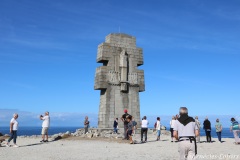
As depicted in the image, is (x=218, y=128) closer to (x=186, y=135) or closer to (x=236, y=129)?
(x=236, y=129)

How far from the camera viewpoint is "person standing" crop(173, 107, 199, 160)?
24.9ft

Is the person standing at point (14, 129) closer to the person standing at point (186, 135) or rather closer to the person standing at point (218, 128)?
the person standing at point (186, 135)

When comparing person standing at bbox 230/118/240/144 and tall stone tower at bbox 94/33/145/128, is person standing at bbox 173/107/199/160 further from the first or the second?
tall stone tower at bbox 94/33/145/128

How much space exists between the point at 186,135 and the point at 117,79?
18.7 metres

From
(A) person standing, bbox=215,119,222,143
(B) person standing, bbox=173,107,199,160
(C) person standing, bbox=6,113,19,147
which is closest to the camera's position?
(B) person standing, bbox=173,107,199,160

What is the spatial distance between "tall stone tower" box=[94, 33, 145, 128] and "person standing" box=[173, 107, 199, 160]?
1780 centimetres

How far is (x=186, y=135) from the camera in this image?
25.2 feet

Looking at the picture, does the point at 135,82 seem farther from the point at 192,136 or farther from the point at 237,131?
the point at 192,136

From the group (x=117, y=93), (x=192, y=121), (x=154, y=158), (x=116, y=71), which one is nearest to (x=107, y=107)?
(x=117, y=93)

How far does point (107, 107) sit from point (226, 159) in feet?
49.4

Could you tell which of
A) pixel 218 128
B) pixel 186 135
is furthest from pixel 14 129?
pixel 218 128

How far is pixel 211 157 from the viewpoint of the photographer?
11.9 meters

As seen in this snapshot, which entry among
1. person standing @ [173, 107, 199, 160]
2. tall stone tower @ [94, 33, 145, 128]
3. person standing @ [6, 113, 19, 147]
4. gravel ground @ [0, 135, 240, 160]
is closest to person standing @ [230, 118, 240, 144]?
gravel ground @ [0, 135, 240, 160]

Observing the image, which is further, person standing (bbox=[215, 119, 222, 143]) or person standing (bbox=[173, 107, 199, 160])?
person standing (bbox=[215, 119, 222, 143])
